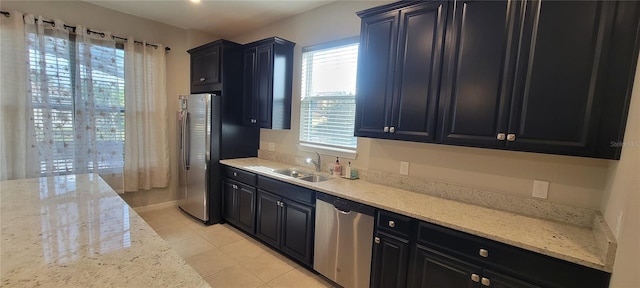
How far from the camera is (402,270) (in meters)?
1.88

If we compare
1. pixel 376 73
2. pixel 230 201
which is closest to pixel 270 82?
pixel 376 73

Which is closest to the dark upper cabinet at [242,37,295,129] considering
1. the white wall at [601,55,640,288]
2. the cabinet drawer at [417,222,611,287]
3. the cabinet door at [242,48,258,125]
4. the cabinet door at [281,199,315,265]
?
the cabinet door at [242,48,258,125]

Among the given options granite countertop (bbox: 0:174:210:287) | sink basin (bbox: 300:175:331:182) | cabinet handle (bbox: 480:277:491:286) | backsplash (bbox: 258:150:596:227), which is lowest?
cabinet handle (bbox: 480:277:491:286)

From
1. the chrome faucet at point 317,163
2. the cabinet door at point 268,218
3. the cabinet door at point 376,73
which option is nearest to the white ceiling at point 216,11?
the cabinet door at point 376,73

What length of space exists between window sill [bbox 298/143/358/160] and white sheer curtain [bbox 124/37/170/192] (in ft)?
6.91

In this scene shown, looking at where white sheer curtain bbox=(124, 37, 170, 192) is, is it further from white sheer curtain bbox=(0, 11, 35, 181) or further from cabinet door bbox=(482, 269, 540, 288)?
cabinet door bbox=(482, 269, 540, 288)

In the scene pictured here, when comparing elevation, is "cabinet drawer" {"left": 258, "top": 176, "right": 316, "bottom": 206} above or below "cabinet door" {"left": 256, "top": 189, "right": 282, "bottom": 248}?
above

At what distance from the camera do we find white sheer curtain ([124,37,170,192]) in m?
3.57

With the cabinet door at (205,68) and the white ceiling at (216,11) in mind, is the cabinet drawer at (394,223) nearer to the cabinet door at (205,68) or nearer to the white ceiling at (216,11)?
the white ceiling at (216,11)

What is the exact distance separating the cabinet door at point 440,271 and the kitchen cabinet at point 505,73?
0.76 metres

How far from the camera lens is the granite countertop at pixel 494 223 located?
133cm

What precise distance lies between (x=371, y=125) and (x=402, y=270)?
3.73ft

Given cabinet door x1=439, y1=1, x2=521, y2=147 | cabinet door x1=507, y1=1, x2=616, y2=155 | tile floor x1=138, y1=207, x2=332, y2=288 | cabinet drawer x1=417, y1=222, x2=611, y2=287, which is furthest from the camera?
tile floor x1=138, y1=207, x2=332, y2=288

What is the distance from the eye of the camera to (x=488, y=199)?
2.00 m
